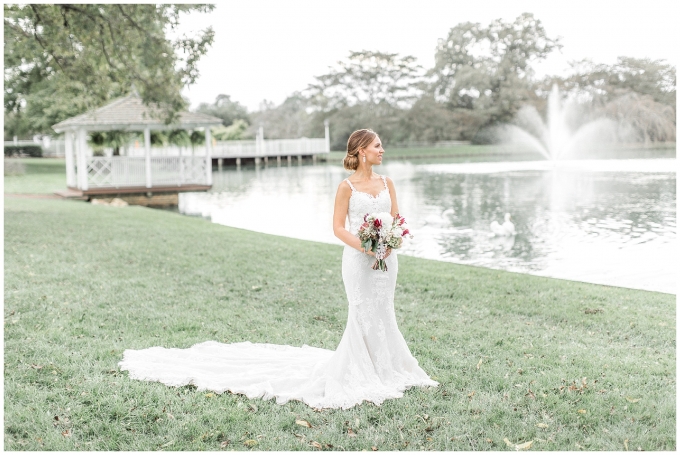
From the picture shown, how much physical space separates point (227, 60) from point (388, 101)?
630 inches

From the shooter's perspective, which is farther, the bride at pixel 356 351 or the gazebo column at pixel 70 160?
the gazebo column at pixel 70 160

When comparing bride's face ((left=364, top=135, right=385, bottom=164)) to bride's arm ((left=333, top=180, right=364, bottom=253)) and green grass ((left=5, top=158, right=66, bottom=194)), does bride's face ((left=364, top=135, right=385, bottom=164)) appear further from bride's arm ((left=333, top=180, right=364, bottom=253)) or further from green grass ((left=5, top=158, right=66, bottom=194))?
green grass ((left=5, top=158, right=66, bottom=194))

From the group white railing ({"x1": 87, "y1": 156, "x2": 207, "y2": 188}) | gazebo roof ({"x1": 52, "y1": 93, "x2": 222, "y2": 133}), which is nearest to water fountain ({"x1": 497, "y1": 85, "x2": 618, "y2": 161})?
white railing ({"x1": 87, "y1": 156, "x2": 207, "y2": 188})

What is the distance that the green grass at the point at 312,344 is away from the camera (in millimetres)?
4238

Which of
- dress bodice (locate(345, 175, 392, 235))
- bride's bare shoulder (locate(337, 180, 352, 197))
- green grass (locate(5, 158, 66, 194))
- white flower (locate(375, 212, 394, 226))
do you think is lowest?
green grass (locate(5, 158, 66, 194))

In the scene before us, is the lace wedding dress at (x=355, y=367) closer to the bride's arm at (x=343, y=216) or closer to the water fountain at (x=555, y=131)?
the bride's arm at (x=343, y=216)

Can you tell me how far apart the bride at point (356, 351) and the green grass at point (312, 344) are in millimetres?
191

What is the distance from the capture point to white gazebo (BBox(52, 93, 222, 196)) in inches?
912

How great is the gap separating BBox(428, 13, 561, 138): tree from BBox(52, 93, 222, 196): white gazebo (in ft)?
131

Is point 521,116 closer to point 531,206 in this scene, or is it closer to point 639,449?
point 531,206

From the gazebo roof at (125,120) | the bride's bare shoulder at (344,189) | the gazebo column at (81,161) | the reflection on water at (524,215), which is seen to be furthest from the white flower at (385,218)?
the gazebo column at (81,161)

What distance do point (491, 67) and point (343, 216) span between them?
60.4 metres

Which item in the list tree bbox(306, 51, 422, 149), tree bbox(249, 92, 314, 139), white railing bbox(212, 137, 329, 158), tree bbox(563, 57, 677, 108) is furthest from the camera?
tree bbox(249, 92, 314, 139)

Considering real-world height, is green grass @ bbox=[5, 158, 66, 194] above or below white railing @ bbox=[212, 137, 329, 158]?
below
